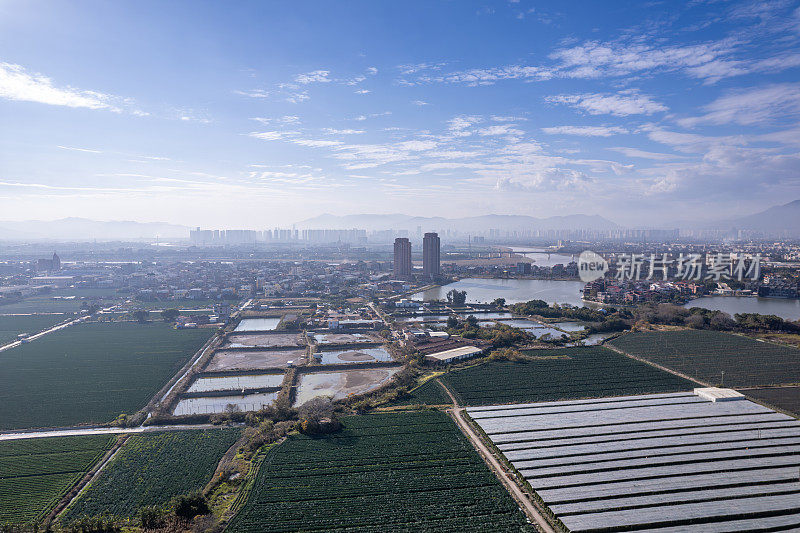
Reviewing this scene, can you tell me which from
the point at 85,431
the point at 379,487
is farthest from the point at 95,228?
the point at 379,487

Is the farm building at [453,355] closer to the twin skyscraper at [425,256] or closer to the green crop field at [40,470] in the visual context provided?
the green crop field at [40,470]

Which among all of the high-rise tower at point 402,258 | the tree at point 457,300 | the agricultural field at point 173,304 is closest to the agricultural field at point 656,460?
the tree at point 457,300

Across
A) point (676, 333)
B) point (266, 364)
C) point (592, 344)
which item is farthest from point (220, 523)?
point (676, 333)

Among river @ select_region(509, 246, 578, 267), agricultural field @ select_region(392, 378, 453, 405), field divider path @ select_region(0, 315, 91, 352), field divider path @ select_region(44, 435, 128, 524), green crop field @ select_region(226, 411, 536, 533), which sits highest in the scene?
river @ select_region(509, 246, 578, 267)

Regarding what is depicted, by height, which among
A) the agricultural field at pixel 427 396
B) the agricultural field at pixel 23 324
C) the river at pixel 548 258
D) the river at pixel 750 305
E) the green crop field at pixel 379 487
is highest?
the river at pixel 548 258

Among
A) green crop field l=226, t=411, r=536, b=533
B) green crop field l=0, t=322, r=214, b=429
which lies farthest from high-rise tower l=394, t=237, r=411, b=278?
green crop field l=226, t=411, r=536, b=533

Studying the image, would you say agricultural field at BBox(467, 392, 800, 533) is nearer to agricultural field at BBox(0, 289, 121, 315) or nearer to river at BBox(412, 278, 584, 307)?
river at BBox(412, 278, 584, 307)

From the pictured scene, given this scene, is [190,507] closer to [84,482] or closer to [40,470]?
[84,482]
